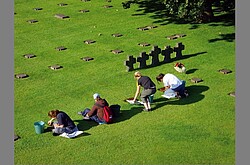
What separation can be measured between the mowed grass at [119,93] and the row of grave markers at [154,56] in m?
0.34

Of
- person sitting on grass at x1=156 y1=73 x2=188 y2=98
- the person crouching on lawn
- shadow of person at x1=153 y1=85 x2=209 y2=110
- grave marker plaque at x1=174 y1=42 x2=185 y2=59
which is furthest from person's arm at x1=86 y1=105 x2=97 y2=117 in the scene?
grave marker plaque at x1=174 y1=42 x2=185 y2=59

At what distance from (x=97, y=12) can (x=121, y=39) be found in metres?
6.35

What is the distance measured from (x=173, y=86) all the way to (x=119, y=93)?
7.52 feet

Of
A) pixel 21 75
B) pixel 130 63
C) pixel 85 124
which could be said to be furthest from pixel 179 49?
pixel 85 124

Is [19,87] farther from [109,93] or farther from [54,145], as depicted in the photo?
[54,145]

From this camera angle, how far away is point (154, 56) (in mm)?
22484

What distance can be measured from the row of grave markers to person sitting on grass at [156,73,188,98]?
274cm

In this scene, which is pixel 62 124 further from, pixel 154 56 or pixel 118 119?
pixel 154 56

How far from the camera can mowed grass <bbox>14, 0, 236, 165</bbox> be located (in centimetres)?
1569

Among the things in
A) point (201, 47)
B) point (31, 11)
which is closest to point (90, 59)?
point (201, 47)

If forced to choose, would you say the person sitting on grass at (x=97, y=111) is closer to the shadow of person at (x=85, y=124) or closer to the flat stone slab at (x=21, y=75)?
the shadow of person at (x=85, y=124)

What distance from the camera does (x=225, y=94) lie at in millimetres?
19500

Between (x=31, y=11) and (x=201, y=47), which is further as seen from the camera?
(x=31, y=11)

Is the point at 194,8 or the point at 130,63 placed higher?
the point at 194,8
